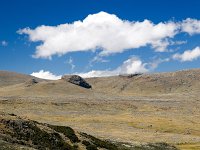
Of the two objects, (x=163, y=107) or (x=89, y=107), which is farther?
(x=163, y=107)

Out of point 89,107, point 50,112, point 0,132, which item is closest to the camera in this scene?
point 0,132

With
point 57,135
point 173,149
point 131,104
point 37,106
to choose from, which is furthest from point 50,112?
point 57,135

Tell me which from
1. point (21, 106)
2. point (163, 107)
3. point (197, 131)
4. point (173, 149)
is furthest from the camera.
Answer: point (163, 107)

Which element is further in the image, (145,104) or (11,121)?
(145,104)

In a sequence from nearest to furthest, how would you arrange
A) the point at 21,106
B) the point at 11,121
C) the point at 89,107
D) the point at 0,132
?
the point at 0,132, the point at 11,121, the point at 21,106, the point at 89,107

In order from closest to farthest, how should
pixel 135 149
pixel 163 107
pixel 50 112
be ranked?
pixel 135 149 → pixel 50 112 → pixel 163 107

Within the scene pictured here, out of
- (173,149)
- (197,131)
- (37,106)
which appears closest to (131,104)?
(37,106)

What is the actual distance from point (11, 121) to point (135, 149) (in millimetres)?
19722

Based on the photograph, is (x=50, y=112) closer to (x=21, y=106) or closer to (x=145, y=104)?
(x=21, y=106)

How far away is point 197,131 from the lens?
98.2 meters

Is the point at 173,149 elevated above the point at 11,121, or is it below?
below

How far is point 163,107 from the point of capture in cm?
16188

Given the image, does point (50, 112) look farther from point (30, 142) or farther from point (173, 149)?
point (30, 142)

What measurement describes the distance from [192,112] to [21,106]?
198 ft
